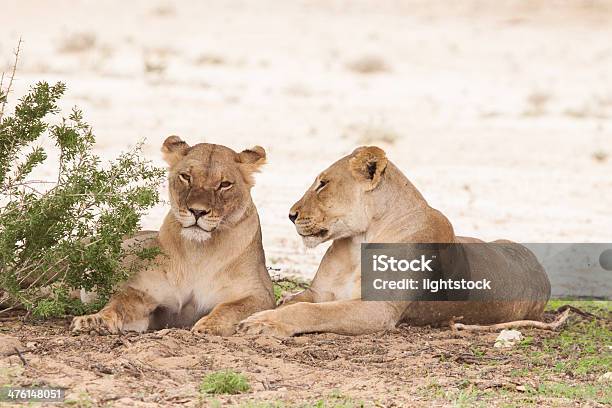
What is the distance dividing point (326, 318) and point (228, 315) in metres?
0.55

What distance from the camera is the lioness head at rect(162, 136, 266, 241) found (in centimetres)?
668

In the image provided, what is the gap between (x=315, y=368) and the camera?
19.7ft

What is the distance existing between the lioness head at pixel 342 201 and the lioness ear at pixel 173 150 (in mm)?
740

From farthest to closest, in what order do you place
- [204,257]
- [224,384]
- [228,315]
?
[204,257] → [228,315] → [224,384]

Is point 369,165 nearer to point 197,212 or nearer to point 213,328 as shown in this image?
point 197,212

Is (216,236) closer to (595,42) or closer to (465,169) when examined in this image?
(465,169)

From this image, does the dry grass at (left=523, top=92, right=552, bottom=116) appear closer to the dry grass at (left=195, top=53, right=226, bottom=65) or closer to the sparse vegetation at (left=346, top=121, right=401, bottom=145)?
the sparse vegetation at (left=346, top=121, right=401, bottom=145)

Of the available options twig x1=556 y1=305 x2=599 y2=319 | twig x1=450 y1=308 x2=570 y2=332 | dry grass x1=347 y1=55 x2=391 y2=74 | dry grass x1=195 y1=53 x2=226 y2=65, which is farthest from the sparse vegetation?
twig x1=450 y1=308 x2=570 y2=332

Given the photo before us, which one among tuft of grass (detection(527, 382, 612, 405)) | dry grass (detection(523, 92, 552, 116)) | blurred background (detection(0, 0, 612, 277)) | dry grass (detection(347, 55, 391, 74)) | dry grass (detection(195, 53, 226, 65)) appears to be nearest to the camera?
tuft of grass (detection(527, 382, 612, 405))

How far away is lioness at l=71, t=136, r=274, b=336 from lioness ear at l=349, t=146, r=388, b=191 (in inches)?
24.1

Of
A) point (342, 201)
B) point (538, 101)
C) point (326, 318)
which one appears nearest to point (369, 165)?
point (342, 201)

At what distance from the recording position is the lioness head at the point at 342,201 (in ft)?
23.5

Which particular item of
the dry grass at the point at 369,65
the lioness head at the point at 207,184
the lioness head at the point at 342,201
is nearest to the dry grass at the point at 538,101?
the dry grass at the point at 369,65

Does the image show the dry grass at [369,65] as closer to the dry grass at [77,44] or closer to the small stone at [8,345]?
the dry grass at [77,44]
